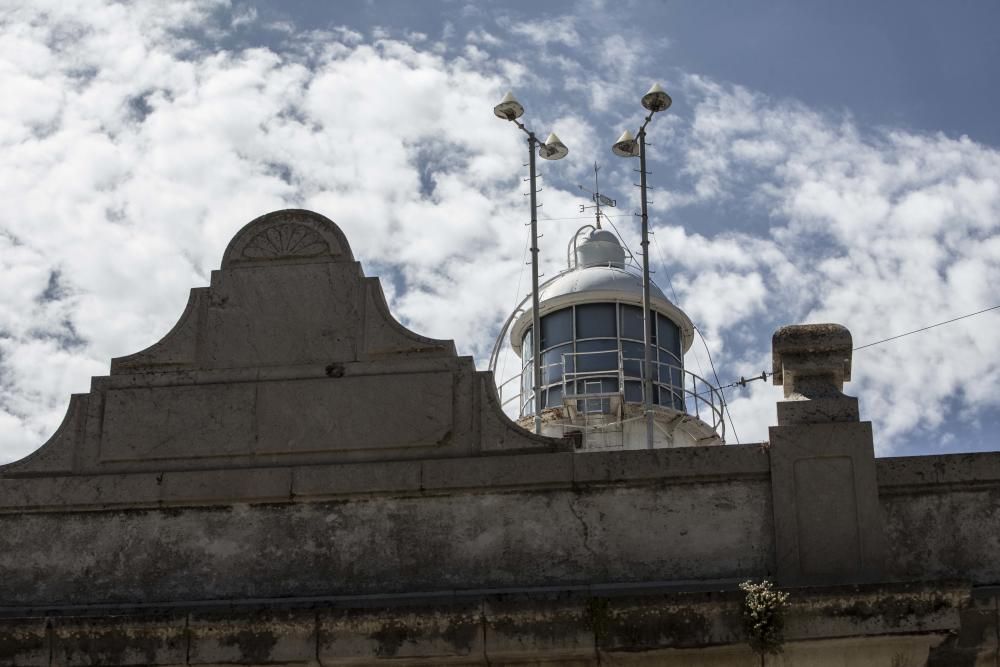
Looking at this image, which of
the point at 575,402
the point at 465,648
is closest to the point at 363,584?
the point at 465,648

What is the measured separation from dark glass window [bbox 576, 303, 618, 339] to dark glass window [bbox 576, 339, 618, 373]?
13 cm

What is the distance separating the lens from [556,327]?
22.7 m

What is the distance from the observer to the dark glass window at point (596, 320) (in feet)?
73.3

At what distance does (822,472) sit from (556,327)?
1240 cm

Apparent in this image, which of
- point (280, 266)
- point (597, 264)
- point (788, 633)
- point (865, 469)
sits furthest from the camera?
point (597, 264)

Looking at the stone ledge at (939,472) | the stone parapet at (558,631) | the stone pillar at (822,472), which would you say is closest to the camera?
the stone parapet at (558,631)

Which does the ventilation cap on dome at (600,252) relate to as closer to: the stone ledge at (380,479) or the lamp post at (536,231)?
the lamp post at (536,231)

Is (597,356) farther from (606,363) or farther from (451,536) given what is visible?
(451,536)

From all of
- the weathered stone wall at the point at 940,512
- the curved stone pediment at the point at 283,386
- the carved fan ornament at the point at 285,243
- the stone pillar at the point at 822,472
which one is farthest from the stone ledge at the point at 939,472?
the carved fan ornament at the point at 285,243

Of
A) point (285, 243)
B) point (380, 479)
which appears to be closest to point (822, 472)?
point (380, 479)

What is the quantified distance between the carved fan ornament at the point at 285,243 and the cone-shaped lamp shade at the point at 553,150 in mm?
9666

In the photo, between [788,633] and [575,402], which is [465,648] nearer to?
[788,633]

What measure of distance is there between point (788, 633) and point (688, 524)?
1.25 m

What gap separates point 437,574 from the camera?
Result: 1055 cm
